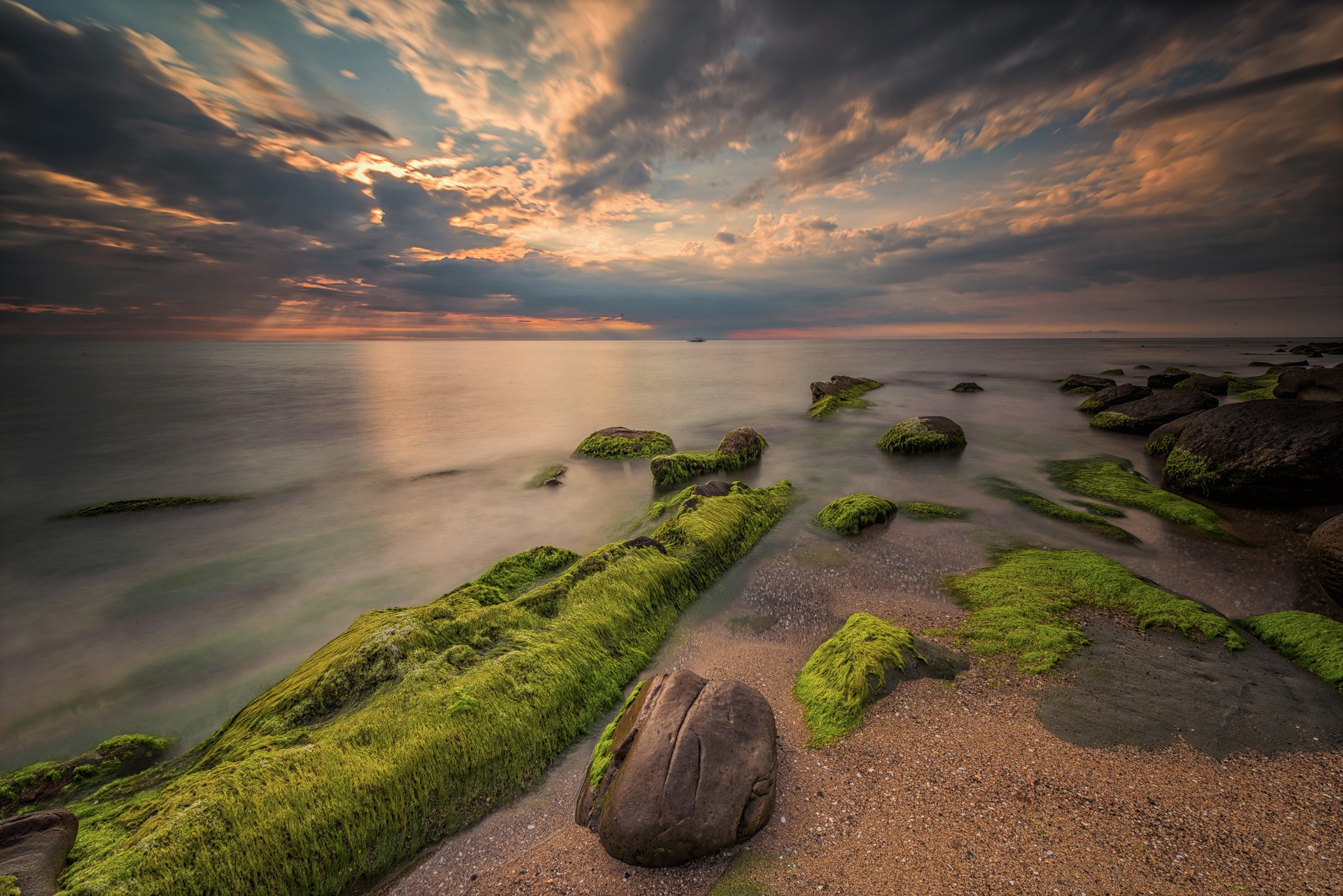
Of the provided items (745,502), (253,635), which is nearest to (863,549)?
(745,502)

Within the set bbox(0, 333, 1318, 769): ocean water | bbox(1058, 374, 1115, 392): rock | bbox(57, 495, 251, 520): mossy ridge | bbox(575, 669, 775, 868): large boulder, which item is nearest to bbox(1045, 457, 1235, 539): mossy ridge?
bbox(0, 333, 1318, 769): ocean water

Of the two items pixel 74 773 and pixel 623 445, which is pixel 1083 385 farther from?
pixel 74 773

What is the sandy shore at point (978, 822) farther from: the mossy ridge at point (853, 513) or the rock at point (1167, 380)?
the rock at point (1167, 380)

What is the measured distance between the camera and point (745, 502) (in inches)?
359

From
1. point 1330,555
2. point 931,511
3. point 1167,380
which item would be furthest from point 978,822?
point 1167,380

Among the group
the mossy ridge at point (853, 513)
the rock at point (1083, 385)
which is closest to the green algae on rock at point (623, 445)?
the mossy ridge at point (853, 513)

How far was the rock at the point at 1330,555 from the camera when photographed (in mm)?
5637

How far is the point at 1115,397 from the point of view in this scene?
1925 centimetres

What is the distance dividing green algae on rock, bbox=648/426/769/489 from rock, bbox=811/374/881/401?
1285 cm

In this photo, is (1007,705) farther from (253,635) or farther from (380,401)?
(380,401)

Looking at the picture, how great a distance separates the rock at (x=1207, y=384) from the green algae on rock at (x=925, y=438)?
21.0 m

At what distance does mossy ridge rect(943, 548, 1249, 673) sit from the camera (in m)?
5.00

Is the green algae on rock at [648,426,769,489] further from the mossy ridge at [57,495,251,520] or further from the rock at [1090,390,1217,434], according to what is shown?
the rock at [1090,390,1217,434]

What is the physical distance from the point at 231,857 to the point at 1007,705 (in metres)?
6.22
